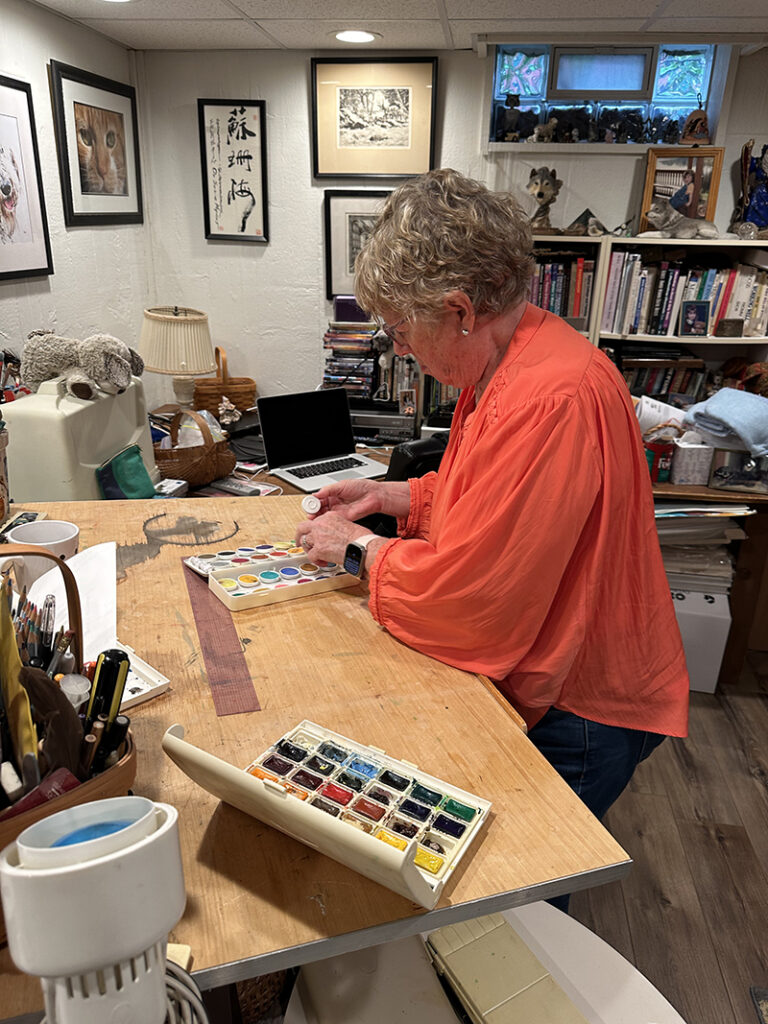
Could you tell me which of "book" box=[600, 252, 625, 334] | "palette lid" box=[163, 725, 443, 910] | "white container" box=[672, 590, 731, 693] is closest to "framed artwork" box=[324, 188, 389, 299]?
"book" box=[600, 252, 625, 334]

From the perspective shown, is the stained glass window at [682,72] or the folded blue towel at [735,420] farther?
the stained glass window at [682,72]

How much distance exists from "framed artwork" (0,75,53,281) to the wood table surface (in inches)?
62.5

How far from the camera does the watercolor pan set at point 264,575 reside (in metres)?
1.21

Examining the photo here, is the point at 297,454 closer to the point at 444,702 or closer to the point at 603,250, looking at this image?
the point at 603,250

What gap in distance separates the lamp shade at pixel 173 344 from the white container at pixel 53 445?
2.65 feet

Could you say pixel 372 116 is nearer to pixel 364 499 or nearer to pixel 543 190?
pixel 543 190

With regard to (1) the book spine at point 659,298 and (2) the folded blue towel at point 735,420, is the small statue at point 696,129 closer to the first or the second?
(1) the book spine at point 659,298

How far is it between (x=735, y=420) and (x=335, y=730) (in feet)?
7.02

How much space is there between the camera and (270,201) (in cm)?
345

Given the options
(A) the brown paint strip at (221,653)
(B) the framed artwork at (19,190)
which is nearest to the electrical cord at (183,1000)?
(A) the brown paint strip at (221,653)

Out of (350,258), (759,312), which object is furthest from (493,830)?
(350,258)

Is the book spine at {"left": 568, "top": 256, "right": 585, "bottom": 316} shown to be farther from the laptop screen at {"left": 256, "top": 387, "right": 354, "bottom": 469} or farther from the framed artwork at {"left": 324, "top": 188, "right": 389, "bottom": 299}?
the laptop screen at {"left": 256, "top": 387, "right": 354, "bottom": 469}

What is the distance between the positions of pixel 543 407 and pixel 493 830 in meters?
0.55

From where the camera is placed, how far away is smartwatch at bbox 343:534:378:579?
1.23 m
